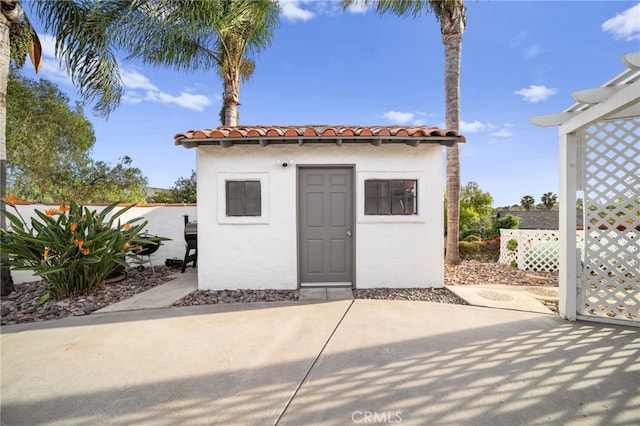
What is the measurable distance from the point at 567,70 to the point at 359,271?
991 cm

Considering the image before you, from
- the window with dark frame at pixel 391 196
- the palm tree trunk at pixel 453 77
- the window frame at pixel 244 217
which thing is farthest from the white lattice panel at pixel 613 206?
the window frame at pixel 244 217

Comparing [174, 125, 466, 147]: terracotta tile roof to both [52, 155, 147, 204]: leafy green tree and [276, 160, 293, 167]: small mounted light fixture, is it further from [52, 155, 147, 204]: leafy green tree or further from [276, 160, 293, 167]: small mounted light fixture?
[52, 155, 147, 204]: leafy green tree

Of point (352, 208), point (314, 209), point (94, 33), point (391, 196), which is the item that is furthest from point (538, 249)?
point (94, 33)

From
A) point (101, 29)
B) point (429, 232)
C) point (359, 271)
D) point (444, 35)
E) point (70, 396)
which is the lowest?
point (70, 396)

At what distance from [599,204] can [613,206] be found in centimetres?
19

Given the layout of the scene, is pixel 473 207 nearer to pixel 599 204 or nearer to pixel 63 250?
pixel 599 204

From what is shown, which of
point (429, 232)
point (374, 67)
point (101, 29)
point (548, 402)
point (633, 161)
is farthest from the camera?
point (374, 67)

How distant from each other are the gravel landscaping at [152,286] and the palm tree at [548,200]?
49.9 meters

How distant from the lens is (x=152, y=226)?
24.3 ft

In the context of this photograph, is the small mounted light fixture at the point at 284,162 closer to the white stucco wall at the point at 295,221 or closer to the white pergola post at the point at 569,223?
the white stucco wall at the point at 295,221

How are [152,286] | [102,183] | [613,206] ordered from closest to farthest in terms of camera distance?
[613,206], [152,286], [102,183]

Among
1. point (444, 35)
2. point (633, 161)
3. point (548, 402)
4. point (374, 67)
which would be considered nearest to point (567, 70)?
point (444, 35)

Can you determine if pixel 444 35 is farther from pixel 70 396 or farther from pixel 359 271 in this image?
pixel 70 396

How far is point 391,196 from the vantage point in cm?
531
